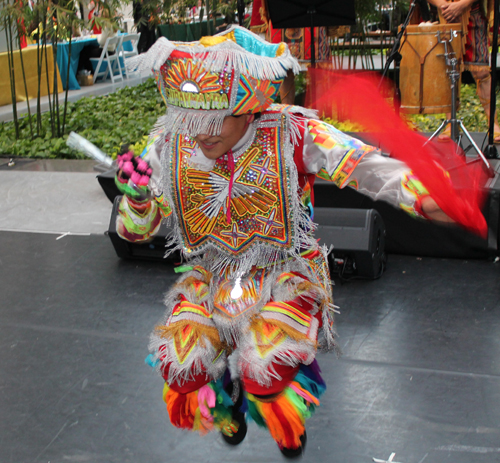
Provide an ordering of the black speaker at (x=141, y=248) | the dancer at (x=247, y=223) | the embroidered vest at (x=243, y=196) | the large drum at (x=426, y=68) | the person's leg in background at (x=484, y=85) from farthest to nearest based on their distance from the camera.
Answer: the person's leg in background at (x=484, y=85) < the large drum at (x=426, y=68) < the black speaker at (x=141, y=248) < the embroidered vest at (x=243, y=196) < the dancer at (x=247, y=223)

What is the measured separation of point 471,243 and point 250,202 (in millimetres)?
2122

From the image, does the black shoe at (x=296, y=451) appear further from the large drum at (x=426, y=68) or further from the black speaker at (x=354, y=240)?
the large drum at (x=426, y=68)

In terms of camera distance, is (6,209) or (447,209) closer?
(447,209)

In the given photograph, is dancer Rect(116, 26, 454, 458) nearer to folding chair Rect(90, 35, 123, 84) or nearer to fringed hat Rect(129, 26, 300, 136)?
fringed hat Rect(129, 26, 300, 136)

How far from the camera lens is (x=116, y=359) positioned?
107 inches

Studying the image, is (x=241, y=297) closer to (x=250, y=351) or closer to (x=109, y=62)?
(x=250, y=351)

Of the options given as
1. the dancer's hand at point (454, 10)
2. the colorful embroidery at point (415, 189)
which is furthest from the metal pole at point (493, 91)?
the colorful embroidery at point (415, 189)

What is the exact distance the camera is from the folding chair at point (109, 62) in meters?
10.8

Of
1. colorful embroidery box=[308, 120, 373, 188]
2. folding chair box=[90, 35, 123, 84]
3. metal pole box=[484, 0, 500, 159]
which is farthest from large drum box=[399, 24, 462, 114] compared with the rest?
folding chair box=[90, 35, 123, 84]

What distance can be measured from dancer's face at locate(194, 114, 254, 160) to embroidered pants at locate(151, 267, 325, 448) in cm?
42

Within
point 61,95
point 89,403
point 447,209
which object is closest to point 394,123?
point 447,209

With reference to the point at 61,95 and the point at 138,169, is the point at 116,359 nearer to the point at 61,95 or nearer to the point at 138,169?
the point at 138,169

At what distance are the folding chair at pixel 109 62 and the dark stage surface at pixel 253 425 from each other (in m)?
7.88

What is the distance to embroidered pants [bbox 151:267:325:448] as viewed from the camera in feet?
5.78
